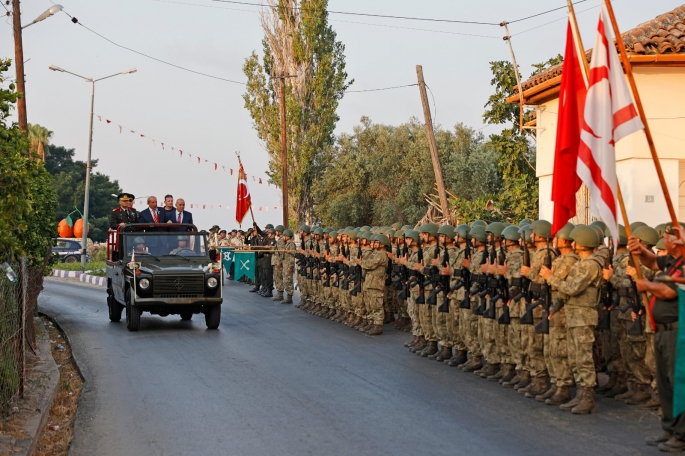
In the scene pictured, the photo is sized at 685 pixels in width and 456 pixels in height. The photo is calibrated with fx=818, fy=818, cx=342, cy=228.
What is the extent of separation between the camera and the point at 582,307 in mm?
8367

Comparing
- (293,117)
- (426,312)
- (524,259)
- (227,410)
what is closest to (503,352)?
(524,259)

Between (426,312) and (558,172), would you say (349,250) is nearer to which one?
(426,312)

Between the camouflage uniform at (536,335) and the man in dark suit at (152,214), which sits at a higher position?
the man in dark suit at (152,214)

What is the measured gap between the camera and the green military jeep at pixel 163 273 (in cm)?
1459

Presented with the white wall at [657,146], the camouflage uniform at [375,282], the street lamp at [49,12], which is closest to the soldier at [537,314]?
the camouflage uniform at [375,282]

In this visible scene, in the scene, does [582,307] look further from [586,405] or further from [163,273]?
[163,273]

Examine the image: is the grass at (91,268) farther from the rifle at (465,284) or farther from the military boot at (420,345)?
the rifle at (465,284)

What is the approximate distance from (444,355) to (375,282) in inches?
122

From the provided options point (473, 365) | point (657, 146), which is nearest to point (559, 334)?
point (473, 365)

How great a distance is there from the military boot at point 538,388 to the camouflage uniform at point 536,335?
Result: 0.05m

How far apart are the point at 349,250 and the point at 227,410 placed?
8288 mm

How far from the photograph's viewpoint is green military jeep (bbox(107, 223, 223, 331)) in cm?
1459

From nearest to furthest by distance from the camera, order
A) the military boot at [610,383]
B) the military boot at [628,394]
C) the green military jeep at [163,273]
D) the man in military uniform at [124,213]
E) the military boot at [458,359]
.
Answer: the military boot at [628,394]
the military boot at [610,383]
the military boot at [458,359]
the green military jeep at [163,273]
the man in military uniform at [124,213]

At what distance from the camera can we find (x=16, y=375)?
7.91 m
